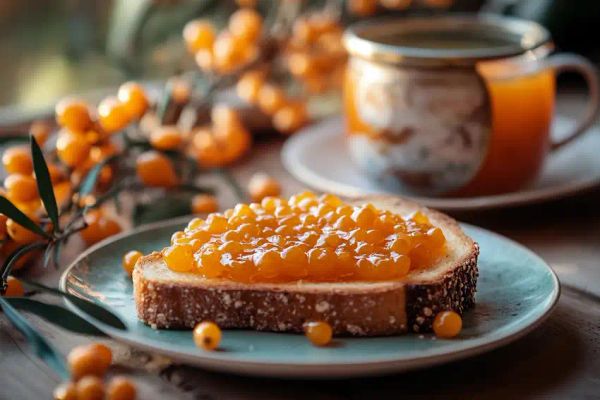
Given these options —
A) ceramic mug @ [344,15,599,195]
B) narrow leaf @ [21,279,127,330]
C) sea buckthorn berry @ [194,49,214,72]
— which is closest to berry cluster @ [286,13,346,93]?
sea buckthorn berry @ [194,49,214,72]

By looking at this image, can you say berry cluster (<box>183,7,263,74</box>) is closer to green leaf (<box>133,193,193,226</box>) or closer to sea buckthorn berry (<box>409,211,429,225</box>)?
green leaf (<box>133,193,193,226</box>)

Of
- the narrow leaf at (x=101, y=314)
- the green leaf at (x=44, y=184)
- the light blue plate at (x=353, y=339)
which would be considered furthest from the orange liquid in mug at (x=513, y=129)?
the narrow leaf at (x=101, y=314)

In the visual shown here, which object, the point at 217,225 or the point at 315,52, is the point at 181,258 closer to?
the point at 217,225

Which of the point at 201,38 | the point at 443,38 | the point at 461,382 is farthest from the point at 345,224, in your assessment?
the point at 201,38

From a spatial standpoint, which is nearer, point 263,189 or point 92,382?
point 92,382

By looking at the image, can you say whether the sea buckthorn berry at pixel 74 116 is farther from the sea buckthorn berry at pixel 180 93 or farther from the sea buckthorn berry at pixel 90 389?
the sea buckthorn berry at pixel 90 389

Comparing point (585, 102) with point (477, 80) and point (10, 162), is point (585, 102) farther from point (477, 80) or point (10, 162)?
point (10, 162)
